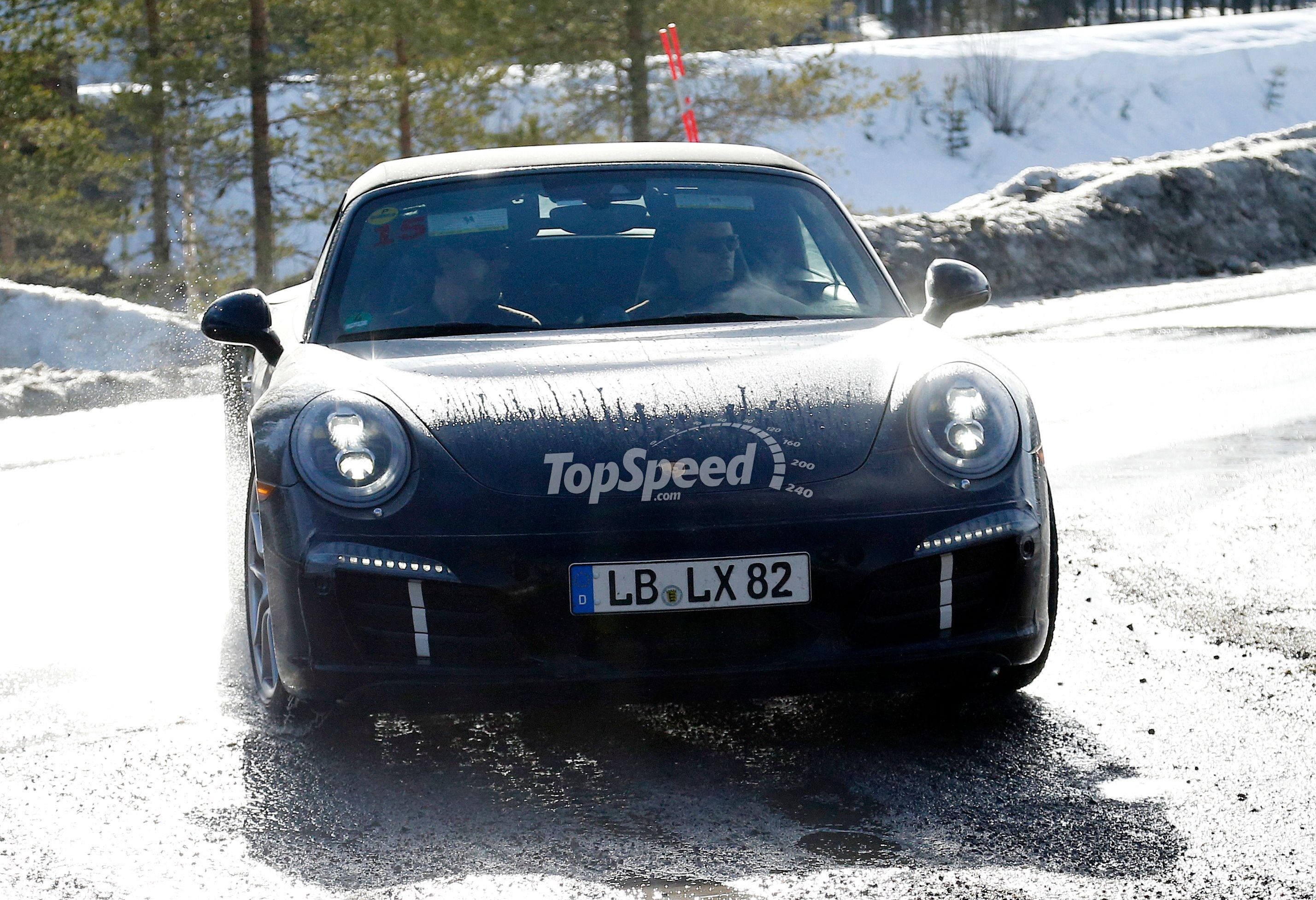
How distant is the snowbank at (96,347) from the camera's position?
34.7 feet

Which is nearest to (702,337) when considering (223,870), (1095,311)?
(223,870)

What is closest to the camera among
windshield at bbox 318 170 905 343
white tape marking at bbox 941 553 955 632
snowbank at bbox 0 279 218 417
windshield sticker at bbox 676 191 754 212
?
white tape marking at bbox 941 553 955 632

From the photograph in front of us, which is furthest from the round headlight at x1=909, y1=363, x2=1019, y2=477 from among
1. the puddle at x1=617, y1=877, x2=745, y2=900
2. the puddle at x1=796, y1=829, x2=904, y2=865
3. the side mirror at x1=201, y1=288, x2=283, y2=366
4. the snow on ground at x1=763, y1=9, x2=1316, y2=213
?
the snow on ground at x1=763, y1=9, x2=1316, y2=213

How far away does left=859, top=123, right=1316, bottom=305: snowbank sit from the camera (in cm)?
1498

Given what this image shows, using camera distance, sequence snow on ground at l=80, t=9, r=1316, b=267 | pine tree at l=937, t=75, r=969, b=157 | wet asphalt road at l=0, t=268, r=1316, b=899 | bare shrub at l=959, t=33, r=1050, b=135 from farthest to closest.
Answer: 1. bare shrub at l=959, t=33, r=1050, b=135
2. pine tree at l=937, t=75, r=969, b=157
3. snow on ground at l=80, t=9, r=1316, b=267
4. wet asphalt road at l=0, t=268, r=1316, b=899

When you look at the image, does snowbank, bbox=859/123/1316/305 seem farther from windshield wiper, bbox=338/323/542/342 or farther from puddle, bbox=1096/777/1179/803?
puddle, bbox=1096/777/1179/803

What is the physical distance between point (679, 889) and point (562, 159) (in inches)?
102

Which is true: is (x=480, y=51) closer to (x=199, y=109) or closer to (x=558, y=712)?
(x=199, y=109)

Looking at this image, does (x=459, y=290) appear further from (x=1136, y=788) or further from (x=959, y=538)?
(x=1136, y=788)

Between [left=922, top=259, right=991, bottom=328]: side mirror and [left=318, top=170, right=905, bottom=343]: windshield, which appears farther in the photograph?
[left=922, top=259, right=991, bottom=328]: side mirror

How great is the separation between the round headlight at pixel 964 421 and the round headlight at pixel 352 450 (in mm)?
1119

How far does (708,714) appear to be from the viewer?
385 cm

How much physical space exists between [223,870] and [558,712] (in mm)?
1091

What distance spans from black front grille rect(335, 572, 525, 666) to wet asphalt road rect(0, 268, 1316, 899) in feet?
0.93
